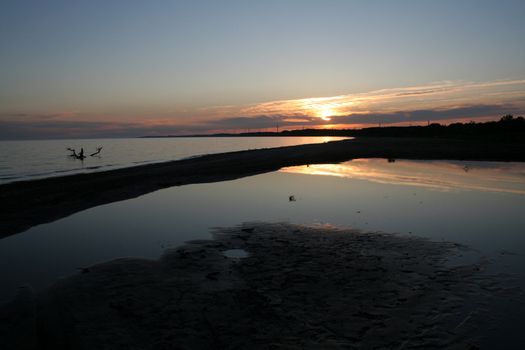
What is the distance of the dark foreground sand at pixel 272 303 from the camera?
19.8 ft

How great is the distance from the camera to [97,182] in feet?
87.2

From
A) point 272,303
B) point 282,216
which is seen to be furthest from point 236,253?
point 282,216

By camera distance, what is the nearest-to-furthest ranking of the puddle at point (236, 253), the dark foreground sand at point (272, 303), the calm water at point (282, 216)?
the dark foreground sand at point (272, 303) → the puddle at point (236, 253) → the calm water at point (282, 216)

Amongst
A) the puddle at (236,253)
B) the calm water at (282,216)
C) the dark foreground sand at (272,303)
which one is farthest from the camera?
the calm water at (282,216)

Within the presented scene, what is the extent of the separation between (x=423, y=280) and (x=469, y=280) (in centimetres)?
98

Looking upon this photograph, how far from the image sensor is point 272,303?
7281mm

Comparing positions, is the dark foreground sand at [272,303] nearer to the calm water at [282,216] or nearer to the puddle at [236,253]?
the puddle at [236,253]

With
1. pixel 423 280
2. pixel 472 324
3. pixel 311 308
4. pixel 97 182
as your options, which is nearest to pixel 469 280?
pixel 423 280

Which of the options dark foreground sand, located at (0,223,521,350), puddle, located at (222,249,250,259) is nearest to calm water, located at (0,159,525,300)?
dark foreground sand, located at (0,223,521,350)

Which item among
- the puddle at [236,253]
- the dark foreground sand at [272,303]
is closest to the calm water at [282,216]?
the dark foreground sand at [272,303]

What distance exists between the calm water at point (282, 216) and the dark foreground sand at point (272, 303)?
4.56ft

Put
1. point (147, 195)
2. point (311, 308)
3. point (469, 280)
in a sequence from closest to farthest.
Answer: point (311, 308) → point (469, 280) → point (147, 195)

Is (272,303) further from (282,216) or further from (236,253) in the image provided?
(282,216)

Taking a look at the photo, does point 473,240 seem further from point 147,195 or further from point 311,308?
point 147,195
